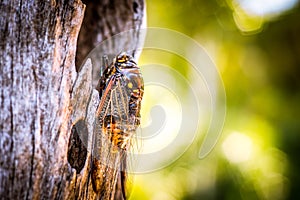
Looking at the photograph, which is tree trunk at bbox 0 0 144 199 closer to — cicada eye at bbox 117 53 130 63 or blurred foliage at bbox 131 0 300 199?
cicada eye at bbox 117 53 130 63

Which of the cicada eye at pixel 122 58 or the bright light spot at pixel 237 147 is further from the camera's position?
the bright light spot at pixel 237 147

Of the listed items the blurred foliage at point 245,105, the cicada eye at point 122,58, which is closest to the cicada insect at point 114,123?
the cicada eye at point 122,58

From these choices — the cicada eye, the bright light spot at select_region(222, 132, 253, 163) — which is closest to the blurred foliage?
the bright light spot at select_region(222, 132, 253, 163)

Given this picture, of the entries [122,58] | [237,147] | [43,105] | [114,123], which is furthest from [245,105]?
[43,105]

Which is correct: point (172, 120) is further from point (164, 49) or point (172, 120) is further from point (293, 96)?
point (293, 96)

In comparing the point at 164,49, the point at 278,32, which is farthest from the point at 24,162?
the point at 278,32

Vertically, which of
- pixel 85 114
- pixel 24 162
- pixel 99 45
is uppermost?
pixel 99 45

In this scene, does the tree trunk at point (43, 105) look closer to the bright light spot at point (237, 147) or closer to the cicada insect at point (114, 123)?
the cicada insect at point (114, 123)
